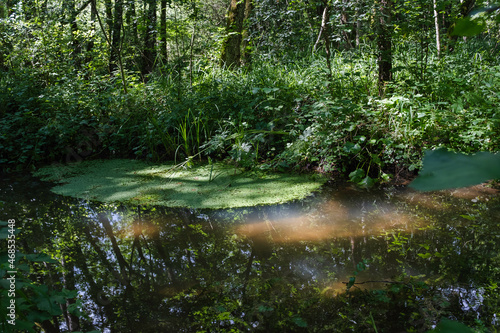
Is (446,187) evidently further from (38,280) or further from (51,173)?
(51,173)

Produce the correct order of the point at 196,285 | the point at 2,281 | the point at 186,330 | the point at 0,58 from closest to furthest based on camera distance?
the point at 2,281 → the point at 186,330 → the point at 196,285 → the point at 0,58

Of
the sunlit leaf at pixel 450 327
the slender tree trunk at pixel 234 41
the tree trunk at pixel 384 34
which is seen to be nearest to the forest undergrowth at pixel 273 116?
the tree trunk at pixel 384 34

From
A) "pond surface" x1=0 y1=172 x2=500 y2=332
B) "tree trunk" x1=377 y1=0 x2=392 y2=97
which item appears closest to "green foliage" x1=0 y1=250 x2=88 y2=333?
"pond surface" x1=0 y1=172 x2=500 y2=332

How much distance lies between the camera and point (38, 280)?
1.93m

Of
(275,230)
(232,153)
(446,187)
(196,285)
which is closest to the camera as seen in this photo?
(446,187)

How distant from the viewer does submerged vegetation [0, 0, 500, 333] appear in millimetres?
1610

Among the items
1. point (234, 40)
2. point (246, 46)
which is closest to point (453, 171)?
point (234, 40)

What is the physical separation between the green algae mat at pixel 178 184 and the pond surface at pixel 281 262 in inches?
6.8

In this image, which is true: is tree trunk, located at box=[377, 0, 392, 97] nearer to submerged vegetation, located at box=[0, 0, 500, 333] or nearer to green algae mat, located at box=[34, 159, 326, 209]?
submerged vegetation, located at box=[0, 0, 500, 333]

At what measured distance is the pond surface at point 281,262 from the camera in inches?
63.2

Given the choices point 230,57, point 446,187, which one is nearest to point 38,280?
point 446,187

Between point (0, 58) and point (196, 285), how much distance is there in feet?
22.9

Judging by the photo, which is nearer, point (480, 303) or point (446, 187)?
point (446, 187)

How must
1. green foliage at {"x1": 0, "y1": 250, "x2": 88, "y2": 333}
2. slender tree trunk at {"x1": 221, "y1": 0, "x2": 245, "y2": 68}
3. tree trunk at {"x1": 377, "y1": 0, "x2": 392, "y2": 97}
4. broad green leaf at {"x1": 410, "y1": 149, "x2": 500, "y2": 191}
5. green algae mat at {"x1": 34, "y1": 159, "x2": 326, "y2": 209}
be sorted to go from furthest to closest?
1. slender tree trunk at {"x1": 221, "y1": 0, "x2": 245, "y2": 68}
2. tree trunk at {"x1": 377, "y1": 0, "x2": 392, "y2": 97}
3. green algae mat at {"x1": 34, "y1": 159, "x2": 326, "y2": 209}
4. green foliage at {"x1": 0, "y1": 250, "x2": 88, "y2": 333}
5. broad green leaf at {"x1": 410, "y1": 149, "x2": 500, "y2": 191}
